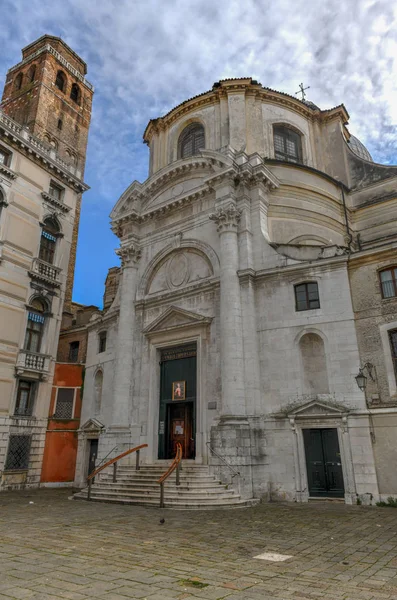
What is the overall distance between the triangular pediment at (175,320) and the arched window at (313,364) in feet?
14.5

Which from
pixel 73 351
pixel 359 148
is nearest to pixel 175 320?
pixel 73 351

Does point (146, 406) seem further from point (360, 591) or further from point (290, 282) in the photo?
point (360, 591)

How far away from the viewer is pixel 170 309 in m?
21.0

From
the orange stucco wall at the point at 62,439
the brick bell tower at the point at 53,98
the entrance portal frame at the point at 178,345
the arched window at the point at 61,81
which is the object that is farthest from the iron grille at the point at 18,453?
the arched window at the point at 61,81

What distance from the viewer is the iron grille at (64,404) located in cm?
2434

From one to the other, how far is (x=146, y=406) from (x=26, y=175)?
607 inches

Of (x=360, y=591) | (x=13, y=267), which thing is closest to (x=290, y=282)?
(x=360, y=591)

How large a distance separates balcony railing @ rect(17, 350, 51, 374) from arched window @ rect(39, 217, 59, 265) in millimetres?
5795

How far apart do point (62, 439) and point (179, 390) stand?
27.8ft

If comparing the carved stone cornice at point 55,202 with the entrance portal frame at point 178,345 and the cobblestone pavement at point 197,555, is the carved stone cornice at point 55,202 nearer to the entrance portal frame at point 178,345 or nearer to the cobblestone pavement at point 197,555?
the entrance portal frame at point 178,345

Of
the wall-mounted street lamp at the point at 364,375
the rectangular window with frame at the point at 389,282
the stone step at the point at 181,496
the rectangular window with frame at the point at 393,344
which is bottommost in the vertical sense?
the stone step at the point at 181,496

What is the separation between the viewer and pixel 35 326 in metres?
24.4

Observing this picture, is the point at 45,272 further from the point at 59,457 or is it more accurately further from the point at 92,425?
the point at 59,457

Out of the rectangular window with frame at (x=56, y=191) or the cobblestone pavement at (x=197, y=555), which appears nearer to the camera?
the cobblestone pavement at (x=197, y=555)
